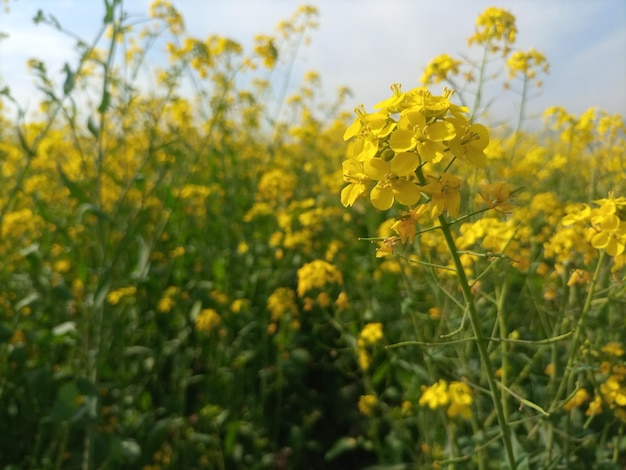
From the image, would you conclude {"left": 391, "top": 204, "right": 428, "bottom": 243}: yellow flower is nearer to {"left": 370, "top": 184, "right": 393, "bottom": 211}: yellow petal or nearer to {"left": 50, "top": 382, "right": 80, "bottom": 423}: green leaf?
{"left": 370, "top": 184, "right": 393, "bottom": 211}: yellow petal

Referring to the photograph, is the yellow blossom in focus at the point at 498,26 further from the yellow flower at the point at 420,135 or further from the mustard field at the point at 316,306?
the yellow flower at the point at 420,135

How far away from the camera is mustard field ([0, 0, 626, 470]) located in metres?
1.54

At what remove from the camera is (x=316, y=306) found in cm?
315

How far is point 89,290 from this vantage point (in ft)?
9.62

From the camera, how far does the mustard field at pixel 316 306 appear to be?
5.05 ft

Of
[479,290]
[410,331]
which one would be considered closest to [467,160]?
[479,290]

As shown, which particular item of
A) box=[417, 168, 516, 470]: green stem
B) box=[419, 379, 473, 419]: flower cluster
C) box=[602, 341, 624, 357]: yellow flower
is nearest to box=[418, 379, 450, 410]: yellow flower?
box=[419, 379, 473, 419]: flower cluster

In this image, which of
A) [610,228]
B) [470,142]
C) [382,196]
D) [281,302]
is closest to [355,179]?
[382,196]

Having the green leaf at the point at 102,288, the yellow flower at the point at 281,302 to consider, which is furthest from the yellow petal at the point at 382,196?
the yellow flower at the point at 281,302

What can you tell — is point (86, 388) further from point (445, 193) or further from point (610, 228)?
point (610, 228)

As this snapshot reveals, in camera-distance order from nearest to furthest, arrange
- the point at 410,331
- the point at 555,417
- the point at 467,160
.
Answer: the point at 467,160, the point at 555,417, the point at 410,331

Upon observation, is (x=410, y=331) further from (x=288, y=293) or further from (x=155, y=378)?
(x=155, y=378)

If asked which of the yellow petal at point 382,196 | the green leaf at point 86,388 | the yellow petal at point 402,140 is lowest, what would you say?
the green leaf at point 86,388

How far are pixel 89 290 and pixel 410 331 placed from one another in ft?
5.64
